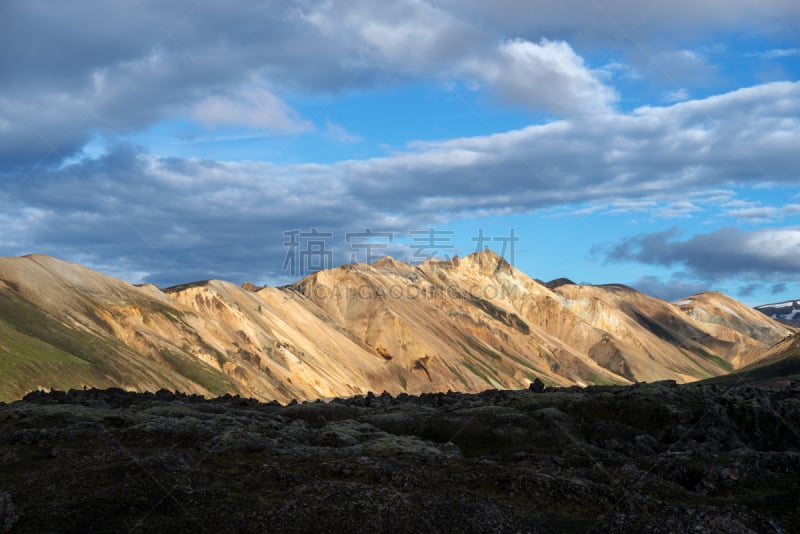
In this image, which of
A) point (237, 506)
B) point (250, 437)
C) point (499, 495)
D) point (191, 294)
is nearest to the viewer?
point (237, 506)

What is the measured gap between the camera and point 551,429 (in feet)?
136

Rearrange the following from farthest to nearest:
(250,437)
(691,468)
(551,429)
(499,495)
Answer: (551,429)
(250,437)
(691,468)
(499,495)

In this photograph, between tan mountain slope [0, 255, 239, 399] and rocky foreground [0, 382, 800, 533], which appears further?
tan mountain slope [0, 255, 239, 399]

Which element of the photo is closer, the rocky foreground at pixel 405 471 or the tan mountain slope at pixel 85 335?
the rocky foreground at pixel 405 471

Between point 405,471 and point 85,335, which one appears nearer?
point 405,471

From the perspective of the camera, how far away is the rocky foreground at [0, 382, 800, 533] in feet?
70.3

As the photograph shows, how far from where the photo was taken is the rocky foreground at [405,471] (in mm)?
21438

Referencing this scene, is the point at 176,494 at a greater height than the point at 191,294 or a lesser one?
lesser

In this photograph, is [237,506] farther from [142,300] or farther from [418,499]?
[142,300]

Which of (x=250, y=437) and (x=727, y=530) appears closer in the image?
(x=727, y=530)

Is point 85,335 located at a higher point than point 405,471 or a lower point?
higher

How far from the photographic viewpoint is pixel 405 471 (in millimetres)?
25766

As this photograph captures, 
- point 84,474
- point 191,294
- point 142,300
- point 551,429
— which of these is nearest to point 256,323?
point 191,294

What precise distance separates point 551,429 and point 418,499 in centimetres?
2028
